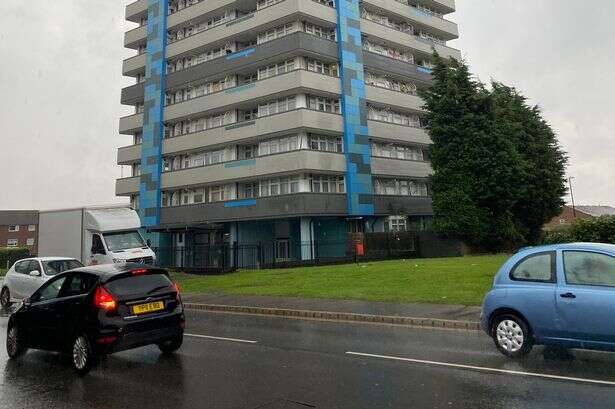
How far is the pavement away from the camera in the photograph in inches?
419

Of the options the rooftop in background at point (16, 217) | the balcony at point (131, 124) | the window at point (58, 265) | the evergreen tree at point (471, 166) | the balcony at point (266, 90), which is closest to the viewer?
the window at point (58, 265)

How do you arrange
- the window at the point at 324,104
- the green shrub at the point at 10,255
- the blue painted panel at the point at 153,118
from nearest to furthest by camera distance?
the window at the point at 324,104, the blue painted panel at the point at 153,118, the green shrub at the point at 10,255

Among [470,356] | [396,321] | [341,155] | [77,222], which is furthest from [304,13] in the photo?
[470,356]

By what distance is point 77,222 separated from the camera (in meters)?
21.4

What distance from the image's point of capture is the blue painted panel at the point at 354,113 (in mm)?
37031

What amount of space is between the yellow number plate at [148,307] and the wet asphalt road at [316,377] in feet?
2.79

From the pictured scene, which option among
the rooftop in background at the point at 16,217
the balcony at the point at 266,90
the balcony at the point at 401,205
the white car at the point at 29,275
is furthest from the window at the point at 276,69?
the rooftop in background at the point at 16,217

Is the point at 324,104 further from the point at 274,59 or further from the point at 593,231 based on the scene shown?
the point at 593,231

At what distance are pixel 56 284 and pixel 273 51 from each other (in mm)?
31447

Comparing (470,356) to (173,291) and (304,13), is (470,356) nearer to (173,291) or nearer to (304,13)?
(173,291)

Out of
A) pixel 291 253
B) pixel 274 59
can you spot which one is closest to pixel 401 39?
pixel 274 59

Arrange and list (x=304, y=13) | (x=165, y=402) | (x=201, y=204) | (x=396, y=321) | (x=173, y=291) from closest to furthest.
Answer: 1. (x=165, y=402)
2. (x=173, y=291)
3. (x=396, y=321)
4. (x=304, y=13)
5. (x=201, y=204)

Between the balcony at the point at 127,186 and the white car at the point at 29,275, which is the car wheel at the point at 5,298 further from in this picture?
the balcony at the point at 127,186

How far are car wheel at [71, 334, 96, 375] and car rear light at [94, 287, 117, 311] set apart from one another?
0.52 metres
